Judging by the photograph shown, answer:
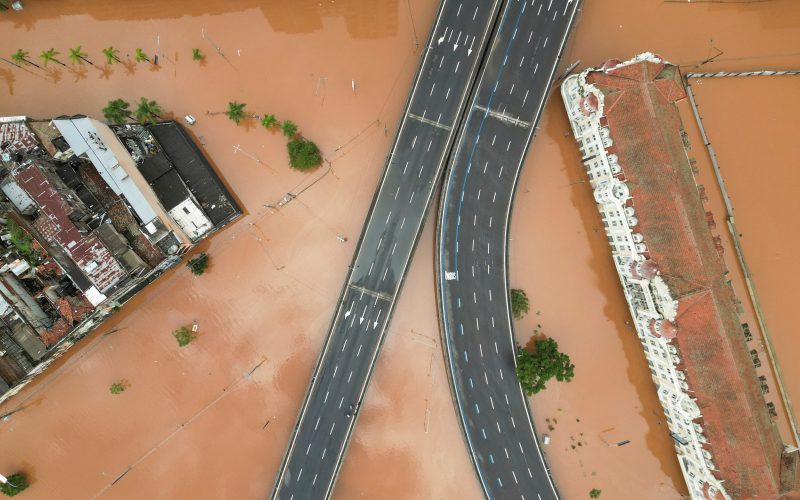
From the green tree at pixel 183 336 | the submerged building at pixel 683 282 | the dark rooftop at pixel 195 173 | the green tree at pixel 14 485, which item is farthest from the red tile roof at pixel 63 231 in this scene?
the submerged building at pixel 683 282

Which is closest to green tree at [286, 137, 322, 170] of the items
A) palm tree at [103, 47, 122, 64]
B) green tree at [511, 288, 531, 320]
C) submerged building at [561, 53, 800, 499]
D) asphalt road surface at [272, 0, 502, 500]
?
asphalt road surface at [272, 0, 502, 500]

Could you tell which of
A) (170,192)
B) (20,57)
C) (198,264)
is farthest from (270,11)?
(198,264)

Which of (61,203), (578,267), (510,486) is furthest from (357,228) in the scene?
(510,486)

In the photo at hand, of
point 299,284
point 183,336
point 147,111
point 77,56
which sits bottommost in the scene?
point 299,284

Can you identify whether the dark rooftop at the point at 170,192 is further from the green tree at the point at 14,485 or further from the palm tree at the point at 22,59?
the green tree at the point at 14,485

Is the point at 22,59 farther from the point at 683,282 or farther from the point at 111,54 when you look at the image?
the point at 683,282

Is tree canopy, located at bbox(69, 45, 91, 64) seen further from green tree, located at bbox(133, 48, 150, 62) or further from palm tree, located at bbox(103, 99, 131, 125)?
palm tree, located at bbox(103, 99, 131, 125)
